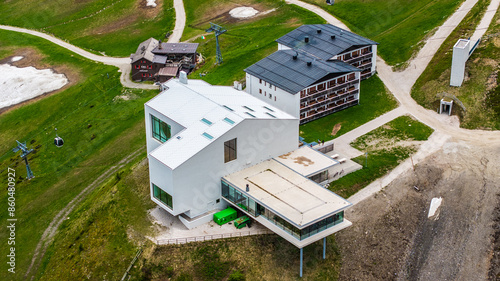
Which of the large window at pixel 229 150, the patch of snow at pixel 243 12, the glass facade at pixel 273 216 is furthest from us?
the patch of snow at pixel 243 12

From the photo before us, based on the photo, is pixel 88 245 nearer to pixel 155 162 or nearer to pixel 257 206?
pixel 155 162

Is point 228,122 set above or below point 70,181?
above

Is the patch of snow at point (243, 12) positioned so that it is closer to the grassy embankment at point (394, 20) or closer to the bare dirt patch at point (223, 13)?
the bare dirt patch at point (223, 13)

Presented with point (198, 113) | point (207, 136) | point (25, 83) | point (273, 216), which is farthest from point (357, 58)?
point (25, 83)

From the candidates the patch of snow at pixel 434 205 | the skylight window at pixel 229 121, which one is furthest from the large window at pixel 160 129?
the patch of snow at pixel 434 205

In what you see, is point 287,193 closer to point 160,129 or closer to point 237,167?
point 237,167

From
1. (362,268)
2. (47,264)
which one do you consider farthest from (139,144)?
(362,268)

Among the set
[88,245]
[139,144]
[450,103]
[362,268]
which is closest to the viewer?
[362,268]
